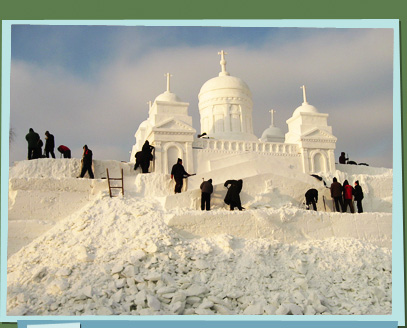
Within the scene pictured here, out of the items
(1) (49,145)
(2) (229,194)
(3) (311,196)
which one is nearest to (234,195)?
(2) (229,194)

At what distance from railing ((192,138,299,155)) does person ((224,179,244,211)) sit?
3930mm

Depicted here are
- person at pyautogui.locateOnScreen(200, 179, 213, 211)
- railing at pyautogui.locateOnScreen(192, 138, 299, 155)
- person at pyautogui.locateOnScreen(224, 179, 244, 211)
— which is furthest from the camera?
railing at pyautogui.locateOnScreen(192, 138, 299, 155)

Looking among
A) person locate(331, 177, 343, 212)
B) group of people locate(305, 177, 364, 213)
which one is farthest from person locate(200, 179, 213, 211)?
person locate(331, 177, 343, 212)

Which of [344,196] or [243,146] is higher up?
[243,146]

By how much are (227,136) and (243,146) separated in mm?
1712

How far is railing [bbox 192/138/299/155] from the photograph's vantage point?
17.9 meters

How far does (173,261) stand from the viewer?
10.7 metres

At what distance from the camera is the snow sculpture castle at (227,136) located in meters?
17.1

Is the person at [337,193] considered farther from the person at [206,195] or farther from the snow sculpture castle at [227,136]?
the person at [206,195]

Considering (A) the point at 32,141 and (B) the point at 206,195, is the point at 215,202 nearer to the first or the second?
(B) the point at 206,195

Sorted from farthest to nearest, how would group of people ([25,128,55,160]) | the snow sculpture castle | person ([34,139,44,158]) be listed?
the snow sculpture castle
person ([34,139,44,158])
group of people ([25,128,55,160])

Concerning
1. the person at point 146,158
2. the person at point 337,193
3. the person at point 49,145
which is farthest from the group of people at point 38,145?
the person at point 337,193

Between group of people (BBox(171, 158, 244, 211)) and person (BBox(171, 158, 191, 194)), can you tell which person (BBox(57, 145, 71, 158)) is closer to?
person (BBox(171, 158, 191, 194))

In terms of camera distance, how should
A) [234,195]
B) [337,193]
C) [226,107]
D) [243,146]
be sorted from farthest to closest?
[226,107] < [243,146] < [337,193] < [234,195]
